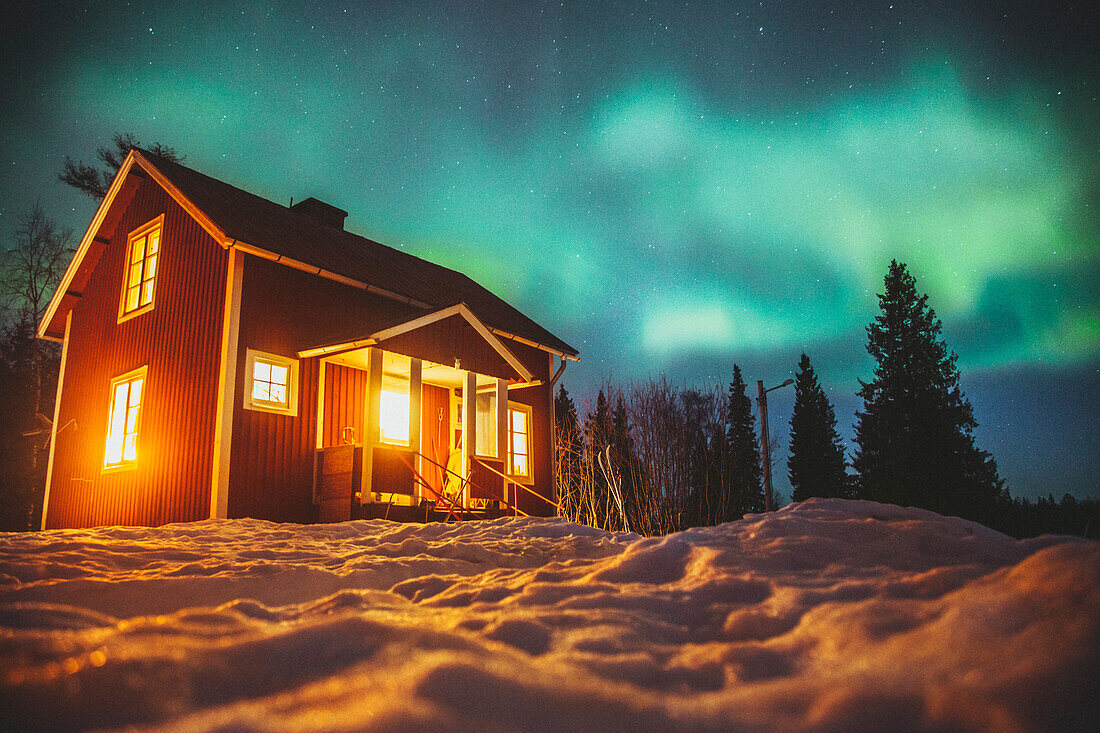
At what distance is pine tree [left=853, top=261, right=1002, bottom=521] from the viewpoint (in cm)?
2883

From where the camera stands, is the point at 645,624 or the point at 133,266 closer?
the point at 645,624

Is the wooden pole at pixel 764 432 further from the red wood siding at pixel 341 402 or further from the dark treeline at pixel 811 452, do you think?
the red wood siding at pixel 341 402

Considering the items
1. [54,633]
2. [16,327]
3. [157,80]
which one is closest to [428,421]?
[54,633]

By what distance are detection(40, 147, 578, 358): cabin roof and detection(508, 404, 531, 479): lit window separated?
1.60 metres

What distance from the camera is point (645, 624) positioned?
232cm

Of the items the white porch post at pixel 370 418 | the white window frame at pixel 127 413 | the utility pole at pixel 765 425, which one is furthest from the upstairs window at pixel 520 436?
the utility pole at pixel 765 425

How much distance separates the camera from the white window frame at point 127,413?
10.5 metres

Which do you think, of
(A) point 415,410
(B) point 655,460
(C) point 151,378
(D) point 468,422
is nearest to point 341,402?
(A) point 415,410

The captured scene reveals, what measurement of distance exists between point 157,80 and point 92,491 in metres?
9.66

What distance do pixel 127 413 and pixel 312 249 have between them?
4.14m

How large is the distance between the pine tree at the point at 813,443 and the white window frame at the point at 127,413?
120 feet

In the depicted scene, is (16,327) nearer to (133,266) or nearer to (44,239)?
(44,239)

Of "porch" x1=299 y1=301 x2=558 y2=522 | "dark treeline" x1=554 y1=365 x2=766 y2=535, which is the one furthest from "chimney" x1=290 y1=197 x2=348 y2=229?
"dark treeline" x1=554 y1=365 x2=766 y2=535

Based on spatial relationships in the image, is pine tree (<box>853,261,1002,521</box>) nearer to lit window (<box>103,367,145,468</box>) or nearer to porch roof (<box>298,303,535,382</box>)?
porch roof (<box>298,303,535,382</box>)
